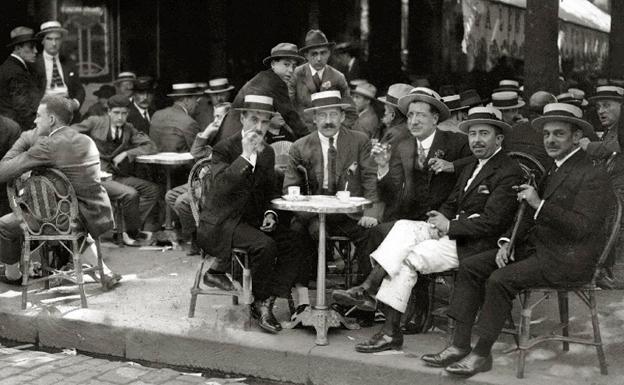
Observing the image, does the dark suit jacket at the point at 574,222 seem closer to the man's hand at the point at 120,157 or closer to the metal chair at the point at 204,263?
the metal chair at the point at 204,263

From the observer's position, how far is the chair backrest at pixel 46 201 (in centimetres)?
646

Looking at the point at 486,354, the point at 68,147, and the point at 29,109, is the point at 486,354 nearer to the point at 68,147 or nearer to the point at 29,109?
the point at 68,147

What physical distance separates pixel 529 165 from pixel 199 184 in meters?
2.51

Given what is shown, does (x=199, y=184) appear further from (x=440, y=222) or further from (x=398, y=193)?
(x=440, y=222)

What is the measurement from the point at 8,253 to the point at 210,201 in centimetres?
206

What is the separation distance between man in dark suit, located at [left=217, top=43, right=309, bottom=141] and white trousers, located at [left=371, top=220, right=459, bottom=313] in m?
2.13

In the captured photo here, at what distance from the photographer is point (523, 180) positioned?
213 inches

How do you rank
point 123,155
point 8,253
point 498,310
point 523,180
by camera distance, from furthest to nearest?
point 123,155 → point 8,253 → point 523,180 → point 498,310

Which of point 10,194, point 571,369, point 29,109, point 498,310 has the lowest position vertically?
point 571,369

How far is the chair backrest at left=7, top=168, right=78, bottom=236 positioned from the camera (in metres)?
6.46

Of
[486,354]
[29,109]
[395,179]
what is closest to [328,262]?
[395,179]

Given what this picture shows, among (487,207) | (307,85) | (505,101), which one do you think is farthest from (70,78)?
(487,207)

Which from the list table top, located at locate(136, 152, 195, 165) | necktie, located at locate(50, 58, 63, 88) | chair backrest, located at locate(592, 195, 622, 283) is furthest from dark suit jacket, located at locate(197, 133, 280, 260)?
necktie, located at locate(50, 58, 63, 88)

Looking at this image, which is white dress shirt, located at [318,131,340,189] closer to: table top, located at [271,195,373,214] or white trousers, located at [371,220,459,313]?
table top, located at [271,195,373,214]
